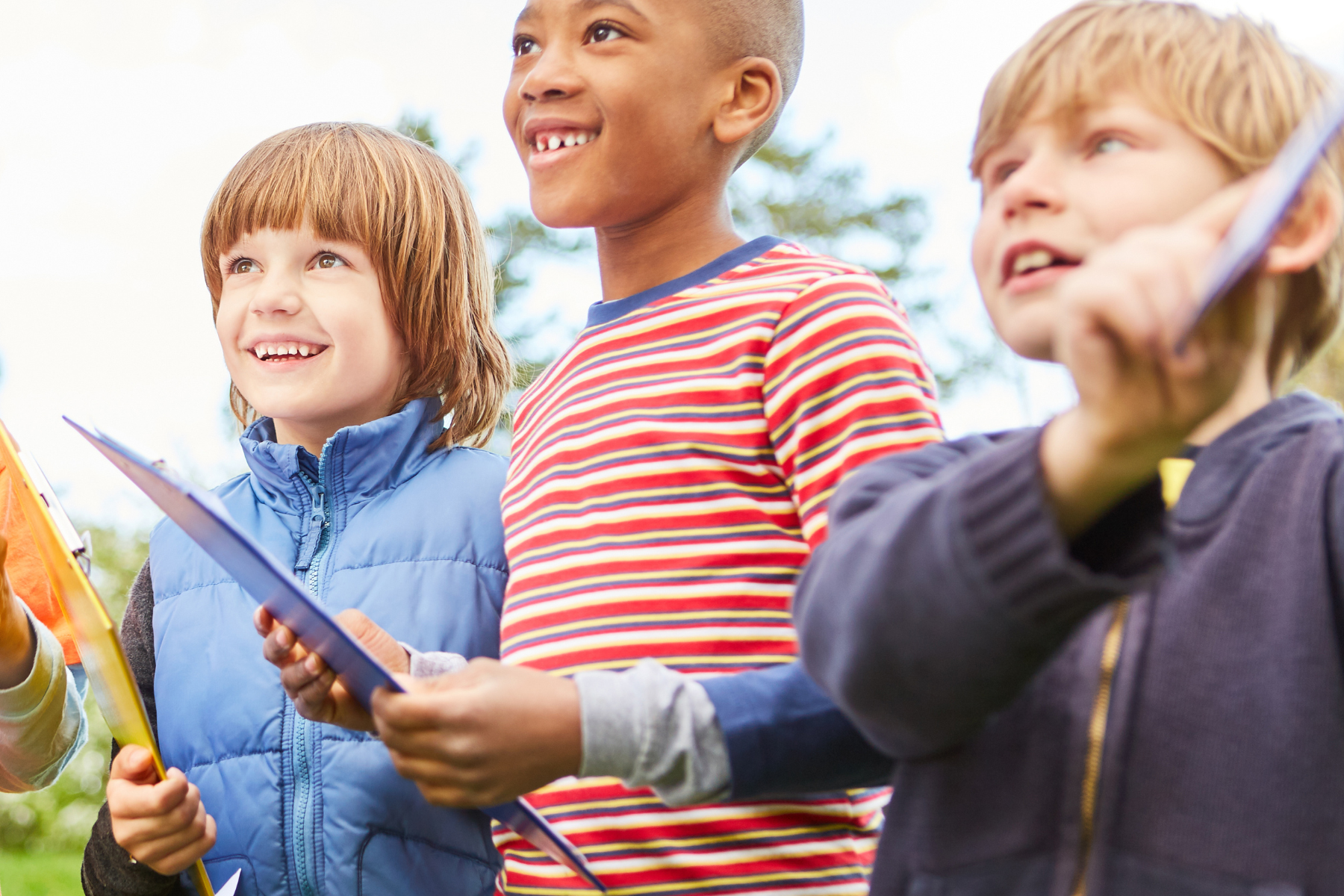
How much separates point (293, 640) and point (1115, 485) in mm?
1145

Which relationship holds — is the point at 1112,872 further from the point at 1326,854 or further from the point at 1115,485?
the point at 1115,485

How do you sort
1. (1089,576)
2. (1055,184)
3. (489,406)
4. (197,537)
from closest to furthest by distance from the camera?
(1089,576) → (1055,184) → (197,537) → (489,406)

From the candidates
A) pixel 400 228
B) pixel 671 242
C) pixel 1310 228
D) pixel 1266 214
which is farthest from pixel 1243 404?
pixel 400 228

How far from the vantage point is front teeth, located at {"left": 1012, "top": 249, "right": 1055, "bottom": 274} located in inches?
43.1

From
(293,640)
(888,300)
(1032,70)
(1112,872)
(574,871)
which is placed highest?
(1032,70)

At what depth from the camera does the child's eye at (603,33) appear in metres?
1.73

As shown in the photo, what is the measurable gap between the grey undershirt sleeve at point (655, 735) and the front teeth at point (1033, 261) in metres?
0.52

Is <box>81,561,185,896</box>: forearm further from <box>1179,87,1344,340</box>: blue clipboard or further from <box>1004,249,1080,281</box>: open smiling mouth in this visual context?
<box>1179,87,1344,340</box>: blue clipboard

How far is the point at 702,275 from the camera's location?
5.54ft

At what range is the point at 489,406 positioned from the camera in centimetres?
235

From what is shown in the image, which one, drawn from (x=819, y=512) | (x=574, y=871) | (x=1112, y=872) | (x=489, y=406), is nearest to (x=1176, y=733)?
(x=1112, y=872)

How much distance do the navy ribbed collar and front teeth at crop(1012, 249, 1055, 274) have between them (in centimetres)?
59

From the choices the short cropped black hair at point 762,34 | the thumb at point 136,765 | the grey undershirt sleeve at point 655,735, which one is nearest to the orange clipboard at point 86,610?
the thumb at point 136,765

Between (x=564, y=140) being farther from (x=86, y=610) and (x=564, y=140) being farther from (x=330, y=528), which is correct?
(x=86, y=610)
